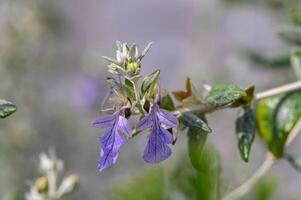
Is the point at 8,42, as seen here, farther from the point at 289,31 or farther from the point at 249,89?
the point at 249,89

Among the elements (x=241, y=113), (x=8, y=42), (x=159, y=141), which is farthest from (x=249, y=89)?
(x=8, y=42)

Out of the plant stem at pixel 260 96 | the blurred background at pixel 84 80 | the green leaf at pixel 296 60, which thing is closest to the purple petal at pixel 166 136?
the plant stem at pixel 260 96

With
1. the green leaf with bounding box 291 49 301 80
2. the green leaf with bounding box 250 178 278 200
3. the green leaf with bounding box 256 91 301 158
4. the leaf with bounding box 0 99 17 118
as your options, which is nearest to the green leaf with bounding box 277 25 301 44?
the green leaf with bounding box 291 49 301 80

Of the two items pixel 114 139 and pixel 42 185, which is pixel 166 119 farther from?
pixel 42 185

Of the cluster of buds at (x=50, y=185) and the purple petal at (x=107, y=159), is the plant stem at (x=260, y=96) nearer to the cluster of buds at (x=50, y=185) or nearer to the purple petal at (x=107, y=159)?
the purple petal at (x=107, y=159)

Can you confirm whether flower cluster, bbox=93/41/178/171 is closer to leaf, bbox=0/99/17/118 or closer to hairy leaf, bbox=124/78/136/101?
hairy leaf, bbox=124/78/136/101
